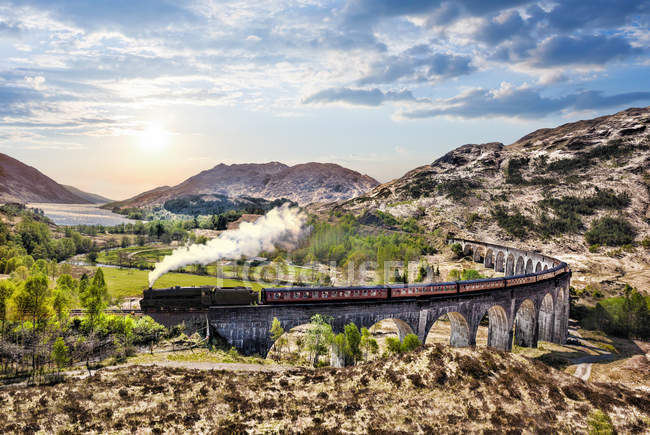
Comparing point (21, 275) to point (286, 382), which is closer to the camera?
point (286, 382)

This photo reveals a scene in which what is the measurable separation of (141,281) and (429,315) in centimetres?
6787

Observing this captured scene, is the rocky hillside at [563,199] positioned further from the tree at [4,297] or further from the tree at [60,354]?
the tree at [4,297]

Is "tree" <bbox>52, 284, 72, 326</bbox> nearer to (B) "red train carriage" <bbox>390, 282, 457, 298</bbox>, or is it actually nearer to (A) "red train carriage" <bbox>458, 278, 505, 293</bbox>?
(B) "red train carriage" <bbox>390, 282, 457, 298</bbox>

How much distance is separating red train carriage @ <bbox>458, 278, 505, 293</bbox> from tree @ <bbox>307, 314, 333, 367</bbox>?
559 inches

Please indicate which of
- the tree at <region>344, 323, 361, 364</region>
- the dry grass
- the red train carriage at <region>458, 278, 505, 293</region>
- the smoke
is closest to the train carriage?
the red train carriage at <region>458, 278, 505, 293</region>

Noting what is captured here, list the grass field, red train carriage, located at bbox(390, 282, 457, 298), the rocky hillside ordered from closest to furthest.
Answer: red train carriage, located at bbox(390, 282, 457, 298), the grass field, the rocky hillside

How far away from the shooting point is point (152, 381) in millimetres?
23500

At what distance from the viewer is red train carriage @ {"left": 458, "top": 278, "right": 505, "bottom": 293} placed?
37594 mm

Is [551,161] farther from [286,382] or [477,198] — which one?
[286,382]

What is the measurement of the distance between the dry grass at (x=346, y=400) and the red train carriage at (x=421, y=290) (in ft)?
23.3

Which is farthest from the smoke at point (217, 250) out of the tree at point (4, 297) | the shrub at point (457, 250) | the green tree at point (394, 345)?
the shrub at point (457, 250)

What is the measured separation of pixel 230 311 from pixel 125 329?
8.96m

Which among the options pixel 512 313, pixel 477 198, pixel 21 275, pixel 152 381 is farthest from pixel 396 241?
pixel 152 381

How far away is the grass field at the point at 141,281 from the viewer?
7294 centimetres
